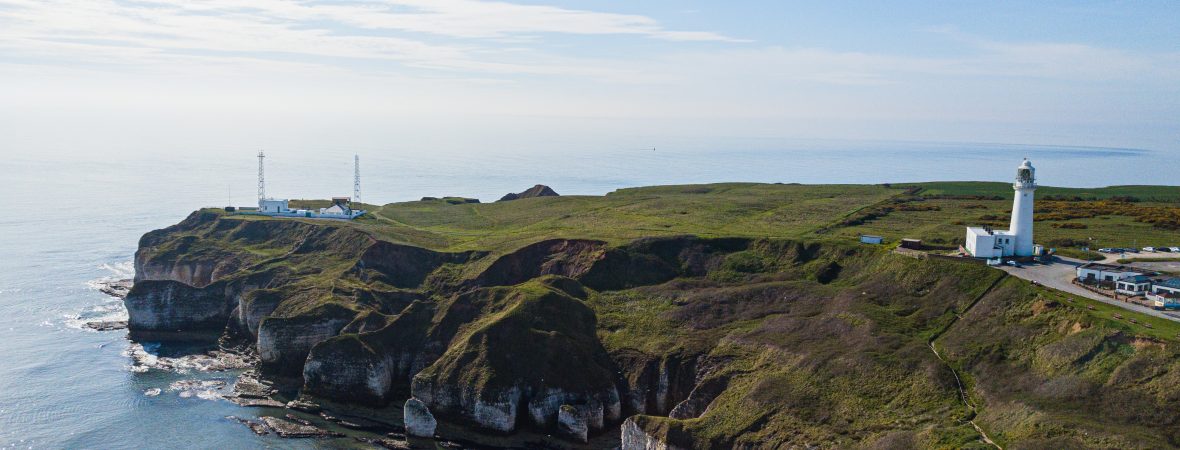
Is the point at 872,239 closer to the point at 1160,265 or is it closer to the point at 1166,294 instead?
the point at 1160,265

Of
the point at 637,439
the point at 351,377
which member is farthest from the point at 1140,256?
the point at 351,377

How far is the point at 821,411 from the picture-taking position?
156 ft

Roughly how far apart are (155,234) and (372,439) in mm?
62740

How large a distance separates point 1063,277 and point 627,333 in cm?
3077

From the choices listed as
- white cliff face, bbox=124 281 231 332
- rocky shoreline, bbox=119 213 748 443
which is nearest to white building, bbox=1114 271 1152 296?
rocky shoreline, bbox=119 213 748 443

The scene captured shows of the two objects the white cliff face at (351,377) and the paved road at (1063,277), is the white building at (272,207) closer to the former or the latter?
the white cliff face at (351,377)

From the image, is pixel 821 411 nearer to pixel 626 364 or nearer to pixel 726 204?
pixel 626 364

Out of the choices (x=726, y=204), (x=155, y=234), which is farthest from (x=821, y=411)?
(x=155, y=234)

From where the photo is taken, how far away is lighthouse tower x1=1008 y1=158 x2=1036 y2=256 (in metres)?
64.6

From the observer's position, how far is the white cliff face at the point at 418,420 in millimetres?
55625

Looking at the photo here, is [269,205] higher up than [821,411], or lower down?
higher up

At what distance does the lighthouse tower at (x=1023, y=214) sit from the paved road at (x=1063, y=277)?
229 cm

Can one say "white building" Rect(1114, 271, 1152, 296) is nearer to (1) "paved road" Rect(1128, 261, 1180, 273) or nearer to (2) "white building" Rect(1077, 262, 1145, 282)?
(2) "white building" Rect(1077, 262, 1145, 282)

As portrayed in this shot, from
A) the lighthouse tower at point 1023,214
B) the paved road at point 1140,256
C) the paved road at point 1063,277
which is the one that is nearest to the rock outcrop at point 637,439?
the paved road at point 1063,277
